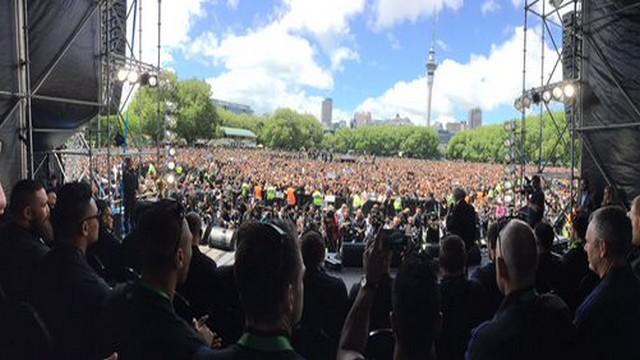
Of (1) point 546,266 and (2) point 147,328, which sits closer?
(2) point 147,328

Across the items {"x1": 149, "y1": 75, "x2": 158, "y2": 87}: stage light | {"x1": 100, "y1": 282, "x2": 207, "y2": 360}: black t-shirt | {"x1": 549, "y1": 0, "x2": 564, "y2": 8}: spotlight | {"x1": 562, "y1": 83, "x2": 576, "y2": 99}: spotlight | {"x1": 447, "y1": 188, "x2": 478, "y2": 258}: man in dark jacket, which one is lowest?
{"x1": 447, "y1": 188, "x2": 478, "y2": 258}: man in dark jacket

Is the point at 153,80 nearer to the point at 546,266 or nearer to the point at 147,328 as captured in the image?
the point at 546,266

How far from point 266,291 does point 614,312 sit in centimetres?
207

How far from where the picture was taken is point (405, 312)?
1990mm

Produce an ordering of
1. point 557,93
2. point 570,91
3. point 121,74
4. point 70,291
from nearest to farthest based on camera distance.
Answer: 1. point 70,291
2. point 570,91
3. point 557,93
4. point 121,74

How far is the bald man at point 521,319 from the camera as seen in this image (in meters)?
2.25

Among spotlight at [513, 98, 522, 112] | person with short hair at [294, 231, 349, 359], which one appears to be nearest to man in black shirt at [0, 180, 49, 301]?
person with short hair at [294, 231, 349, 359]

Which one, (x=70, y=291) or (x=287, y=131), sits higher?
(x=287, y=131)

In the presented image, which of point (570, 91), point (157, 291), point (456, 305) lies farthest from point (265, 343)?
point (570, 91)

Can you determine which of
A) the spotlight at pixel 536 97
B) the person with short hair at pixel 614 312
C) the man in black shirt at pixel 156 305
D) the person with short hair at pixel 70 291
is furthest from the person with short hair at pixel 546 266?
the spotlight at pixel 536 97

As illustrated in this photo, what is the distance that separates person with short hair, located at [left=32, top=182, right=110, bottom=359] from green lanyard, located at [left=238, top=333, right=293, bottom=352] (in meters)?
1.22

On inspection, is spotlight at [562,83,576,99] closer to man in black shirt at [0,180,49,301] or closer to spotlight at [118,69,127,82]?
spotlight at [118,69,127,82]

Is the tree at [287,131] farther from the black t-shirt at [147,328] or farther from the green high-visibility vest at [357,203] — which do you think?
the black t-shirt at [147,328]

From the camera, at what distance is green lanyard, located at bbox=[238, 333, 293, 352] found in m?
1.58
